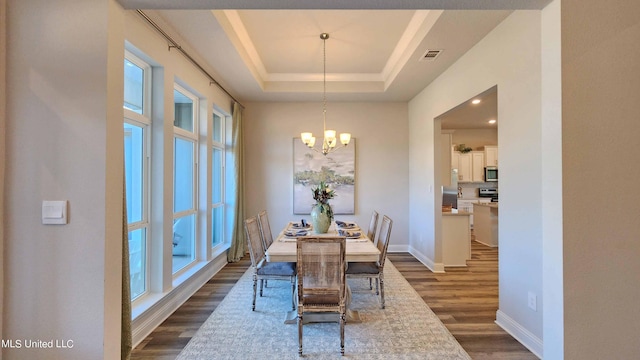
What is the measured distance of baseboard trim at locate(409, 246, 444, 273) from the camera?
4188 mm

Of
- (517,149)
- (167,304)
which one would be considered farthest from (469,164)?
(167,304)

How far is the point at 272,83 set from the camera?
185 inches

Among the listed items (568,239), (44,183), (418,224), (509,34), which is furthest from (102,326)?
(418,224)

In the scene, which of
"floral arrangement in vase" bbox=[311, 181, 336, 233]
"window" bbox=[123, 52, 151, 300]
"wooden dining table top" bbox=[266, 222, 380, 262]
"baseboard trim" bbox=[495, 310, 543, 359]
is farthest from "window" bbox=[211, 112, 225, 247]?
"baseboard trim" bbox=[495, 310, 543, 359]

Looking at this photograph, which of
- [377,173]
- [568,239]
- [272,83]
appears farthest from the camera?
[377,173]

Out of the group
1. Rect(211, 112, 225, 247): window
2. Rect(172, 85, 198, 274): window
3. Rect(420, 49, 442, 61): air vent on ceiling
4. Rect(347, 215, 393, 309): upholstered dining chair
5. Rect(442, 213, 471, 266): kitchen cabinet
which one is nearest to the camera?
Rect(347, 215, 393, 309): upholstered dining chair

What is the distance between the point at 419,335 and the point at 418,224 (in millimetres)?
2620

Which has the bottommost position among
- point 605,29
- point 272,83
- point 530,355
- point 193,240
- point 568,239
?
point 530,355

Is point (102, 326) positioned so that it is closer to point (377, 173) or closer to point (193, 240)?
point (193, 240)

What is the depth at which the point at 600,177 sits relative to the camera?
4.92ft

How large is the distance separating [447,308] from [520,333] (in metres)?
0.71

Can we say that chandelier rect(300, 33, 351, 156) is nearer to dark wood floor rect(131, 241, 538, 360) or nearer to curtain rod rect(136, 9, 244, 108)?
curtain rod rect(136, 9, 244, 108)

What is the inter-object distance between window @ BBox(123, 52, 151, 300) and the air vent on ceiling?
10.1 feet

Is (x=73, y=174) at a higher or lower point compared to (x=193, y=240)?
higher
